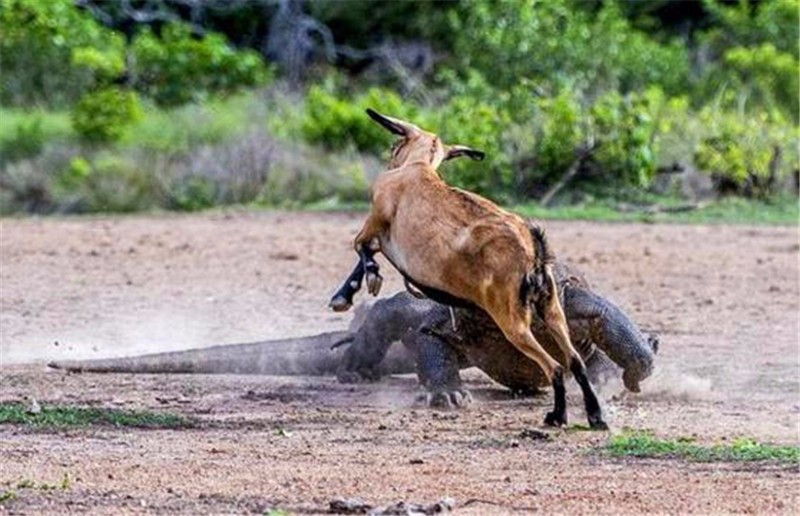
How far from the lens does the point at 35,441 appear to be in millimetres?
8516

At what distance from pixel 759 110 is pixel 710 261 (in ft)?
20.0

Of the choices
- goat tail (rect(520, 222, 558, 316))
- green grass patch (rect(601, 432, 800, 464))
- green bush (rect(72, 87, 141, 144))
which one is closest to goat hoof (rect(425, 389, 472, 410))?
goat tail (rect(520, 222, 558, 316))

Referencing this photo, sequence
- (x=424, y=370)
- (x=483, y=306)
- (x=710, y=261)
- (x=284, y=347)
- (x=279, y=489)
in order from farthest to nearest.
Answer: (x=710, y=261) < (x=284, y=347) < (x=424, y=370) < (x=483, y=306) < (x=279, y=489)

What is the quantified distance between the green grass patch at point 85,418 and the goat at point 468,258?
92 cm

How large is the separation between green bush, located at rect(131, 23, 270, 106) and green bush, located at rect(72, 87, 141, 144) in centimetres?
236

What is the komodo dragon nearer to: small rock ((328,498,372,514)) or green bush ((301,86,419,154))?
small rock ((328,498,372,514))

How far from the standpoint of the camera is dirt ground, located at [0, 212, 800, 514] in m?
7.46

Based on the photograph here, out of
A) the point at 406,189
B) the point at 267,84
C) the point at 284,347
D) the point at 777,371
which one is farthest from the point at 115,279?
the point at 267,84

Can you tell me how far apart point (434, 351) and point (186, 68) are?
1593 cm

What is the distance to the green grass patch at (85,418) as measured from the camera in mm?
8961

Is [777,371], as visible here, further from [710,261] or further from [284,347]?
[710,261]

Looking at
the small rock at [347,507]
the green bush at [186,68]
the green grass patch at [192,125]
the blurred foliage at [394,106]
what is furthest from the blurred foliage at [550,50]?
the small rock at [347,507]

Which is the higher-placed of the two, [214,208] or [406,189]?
[406,189]

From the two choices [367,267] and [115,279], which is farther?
[115,279]
